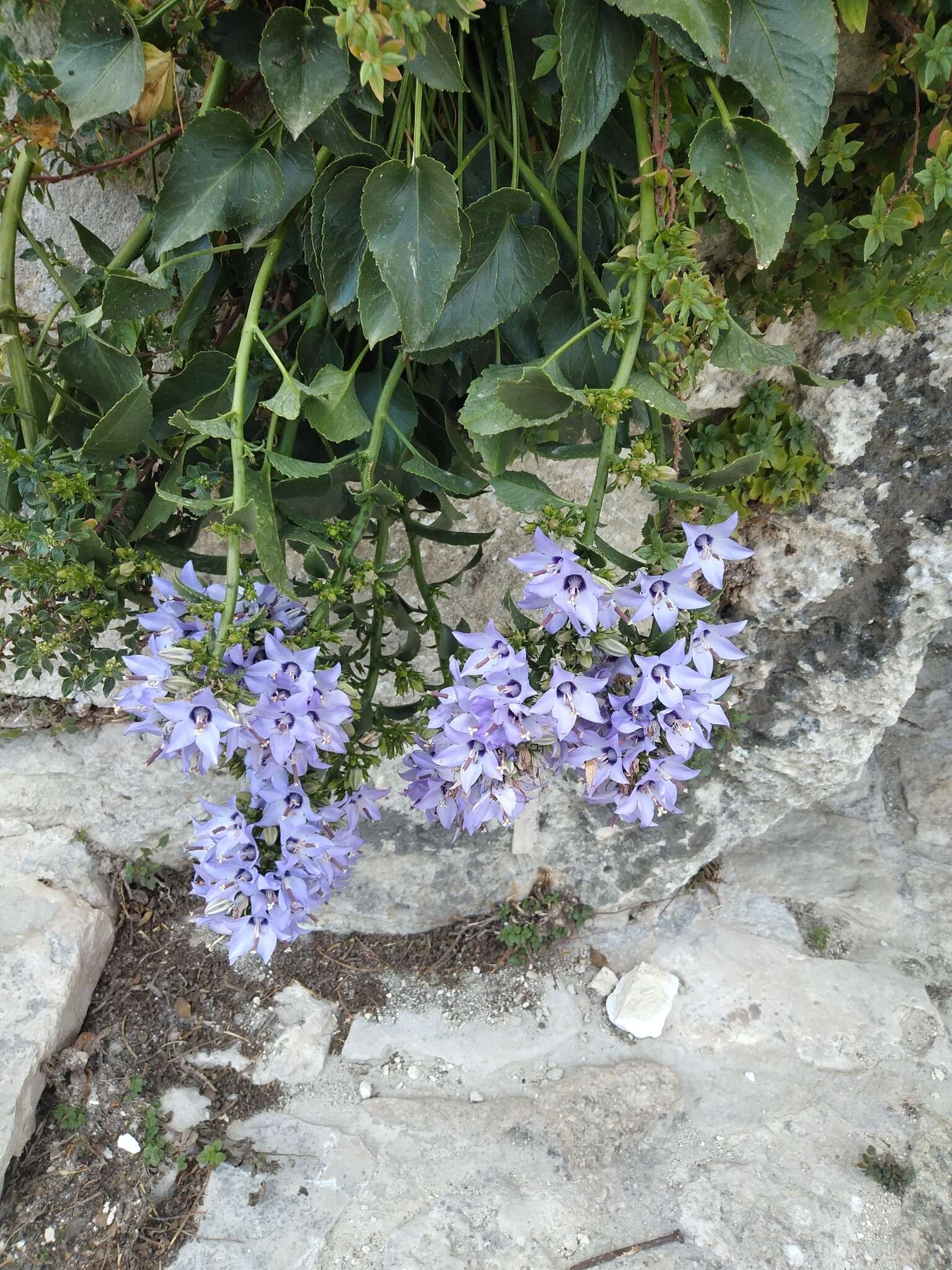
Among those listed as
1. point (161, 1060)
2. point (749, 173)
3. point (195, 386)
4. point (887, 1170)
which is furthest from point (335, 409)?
point (887, 1170)

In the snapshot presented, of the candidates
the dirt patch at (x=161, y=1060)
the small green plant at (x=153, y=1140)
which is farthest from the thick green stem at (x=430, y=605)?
the small green plant at (x=153, y=1140)

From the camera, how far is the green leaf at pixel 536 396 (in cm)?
Answer: 63

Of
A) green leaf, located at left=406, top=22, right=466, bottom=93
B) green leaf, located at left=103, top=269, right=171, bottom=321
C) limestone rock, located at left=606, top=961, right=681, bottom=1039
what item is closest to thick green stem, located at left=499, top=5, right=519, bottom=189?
green leaf, located at left=406, top=22, right=466, bottom=93

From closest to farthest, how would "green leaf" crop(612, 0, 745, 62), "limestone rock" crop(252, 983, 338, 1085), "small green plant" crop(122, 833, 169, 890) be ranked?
"green leaf" crop(612, 0, 745, 62), "limestone rock" crop(252, 983, 338, 1085), "small green plant" crop(122, 833, 169, 890)

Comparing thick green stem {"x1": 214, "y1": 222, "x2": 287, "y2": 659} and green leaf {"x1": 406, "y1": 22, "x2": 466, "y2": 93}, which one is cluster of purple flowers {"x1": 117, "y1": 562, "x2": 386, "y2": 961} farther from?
green leaf {"x1": 406, "y1": 22, "x2": 466, "y2": 93}

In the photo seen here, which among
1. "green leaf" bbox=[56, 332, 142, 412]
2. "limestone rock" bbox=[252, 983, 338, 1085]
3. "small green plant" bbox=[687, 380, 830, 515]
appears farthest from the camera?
"limestone rock" bbox=[252, 983, 338, 1085]

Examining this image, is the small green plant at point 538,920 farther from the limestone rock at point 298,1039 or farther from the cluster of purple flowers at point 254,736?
the cluster of purple flowers at point 254,736

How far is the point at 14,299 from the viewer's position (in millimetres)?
842

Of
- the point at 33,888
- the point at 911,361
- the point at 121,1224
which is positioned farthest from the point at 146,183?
the point at 121,1224

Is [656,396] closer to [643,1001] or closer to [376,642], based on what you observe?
[376,642]

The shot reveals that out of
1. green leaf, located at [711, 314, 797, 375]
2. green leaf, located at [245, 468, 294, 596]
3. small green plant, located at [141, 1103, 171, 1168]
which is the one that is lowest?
small green plant, located at [141, 1103, 171, 1168]

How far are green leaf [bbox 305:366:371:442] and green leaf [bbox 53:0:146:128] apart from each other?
0.27 metres

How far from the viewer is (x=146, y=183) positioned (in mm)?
1073

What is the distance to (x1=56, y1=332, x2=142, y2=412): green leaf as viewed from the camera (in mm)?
800
